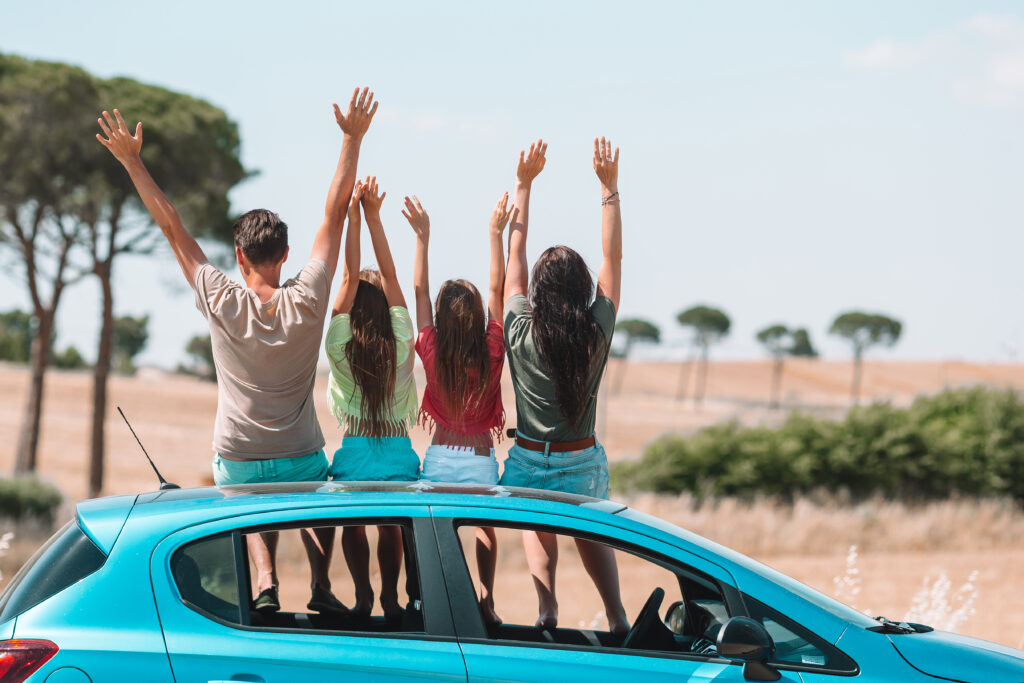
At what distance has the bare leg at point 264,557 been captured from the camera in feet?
11.7

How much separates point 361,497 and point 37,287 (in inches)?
841

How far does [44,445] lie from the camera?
129 feet

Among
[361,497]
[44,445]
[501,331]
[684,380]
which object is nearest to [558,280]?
[501,331]

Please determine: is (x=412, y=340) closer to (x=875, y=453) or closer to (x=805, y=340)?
(x=875, y=453)

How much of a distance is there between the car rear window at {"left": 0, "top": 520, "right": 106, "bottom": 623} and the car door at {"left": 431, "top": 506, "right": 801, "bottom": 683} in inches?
41.9

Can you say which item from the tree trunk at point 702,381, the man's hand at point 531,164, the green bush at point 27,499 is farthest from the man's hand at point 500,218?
the tree trunk at point 702,381

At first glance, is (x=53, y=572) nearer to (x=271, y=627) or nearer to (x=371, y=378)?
(x=271, y=627)

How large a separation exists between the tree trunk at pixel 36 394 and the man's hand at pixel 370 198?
64.4 feet

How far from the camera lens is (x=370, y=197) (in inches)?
186

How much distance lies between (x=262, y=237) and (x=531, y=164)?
1.39 m

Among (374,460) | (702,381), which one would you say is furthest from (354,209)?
(702,381)

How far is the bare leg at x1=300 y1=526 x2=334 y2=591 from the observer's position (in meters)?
3.69

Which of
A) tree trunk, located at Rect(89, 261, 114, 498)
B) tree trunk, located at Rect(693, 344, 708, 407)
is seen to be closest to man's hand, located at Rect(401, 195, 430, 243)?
tree trunk, located at Rect(89, 261, 114, 498)

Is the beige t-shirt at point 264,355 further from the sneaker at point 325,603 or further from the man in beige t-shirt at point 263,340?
the sneaker at point 325,603
